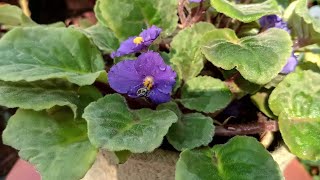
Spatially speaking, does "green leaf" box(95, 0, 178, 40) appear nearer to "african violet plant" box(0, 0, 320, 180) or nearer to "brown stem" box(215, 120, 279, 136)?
"african violet plant" box(0, 0, 320, 180)

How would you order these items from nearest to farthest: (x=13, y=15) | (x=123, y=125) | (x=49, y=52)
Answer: (x=123, y=125)
(x=49, y=52)
(x=13, y=15)

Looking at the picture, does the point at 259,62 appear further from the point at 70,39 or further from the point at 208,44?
the point at 70,39

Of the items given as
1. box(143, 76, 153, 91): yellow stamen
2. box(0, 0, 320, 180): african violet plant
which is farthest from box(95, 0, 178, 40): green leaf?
box(143, 76, 153, 91): yellow stamen

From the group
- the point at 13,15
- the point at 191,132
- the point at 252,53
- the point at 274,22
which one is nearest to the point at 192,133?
the point at 191,132

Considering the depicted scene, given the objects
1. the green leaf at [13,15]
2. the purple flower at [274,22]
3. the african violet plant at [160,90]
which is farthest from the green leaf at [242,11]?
the green leaf at [13,15]

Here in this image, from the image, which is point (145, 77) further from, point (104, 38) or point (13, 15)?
point (13, 15)

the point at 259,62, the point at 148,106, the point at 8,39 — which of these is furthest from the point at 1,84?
the point at 259,62
